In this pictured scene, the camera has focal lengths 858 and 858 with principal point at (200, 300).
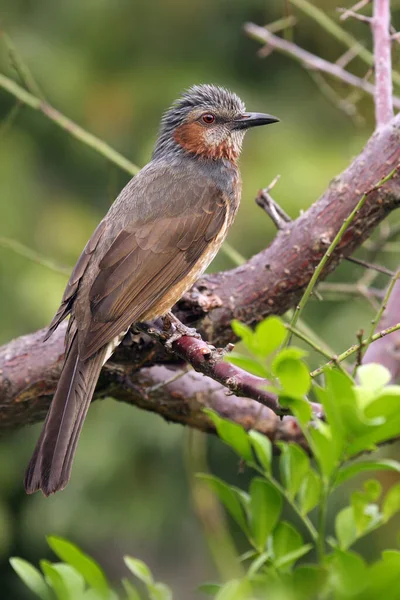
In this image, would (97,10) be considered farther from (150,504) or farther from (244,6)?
(150,504)

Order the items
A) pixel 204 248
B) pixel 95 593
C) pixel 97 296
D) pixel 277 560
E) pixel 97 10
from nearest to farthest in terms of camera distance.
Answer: pixel 95 593 < pixel 277 560 < pixel 97 296 < pixel 204 248 < pixel 97 10

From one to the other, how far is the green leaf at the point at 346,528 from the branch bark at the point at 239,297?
1.77m

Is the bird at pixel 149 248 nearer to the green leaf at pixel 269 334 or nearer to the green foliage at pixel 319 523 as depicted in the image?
the green foliage at pixel 319 523

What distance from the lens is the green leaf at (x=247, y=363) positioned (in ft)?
4.09

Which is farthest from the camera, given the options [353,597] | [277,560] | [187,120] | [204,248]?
[187,120]

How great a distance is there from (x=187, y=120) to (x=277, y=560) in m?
2.96

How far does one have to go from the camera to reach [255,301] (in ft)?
10.8

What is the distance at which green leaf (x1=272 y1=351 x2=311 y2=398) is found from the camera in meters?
1.21

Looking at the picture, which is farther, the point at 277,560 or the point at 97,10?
the point at 97,10

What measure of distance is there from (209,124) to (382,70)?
89cm

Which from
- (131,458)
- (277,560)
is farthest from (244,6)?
(277,560)

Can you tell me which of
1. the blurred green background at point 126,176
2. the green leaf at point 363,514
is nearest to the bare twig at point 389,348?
the blurred green background at point 126,176

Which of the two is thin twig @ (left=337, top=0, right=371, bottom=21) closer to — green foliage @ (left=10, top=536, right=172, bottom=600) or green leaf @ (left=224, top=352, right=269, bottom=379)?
green leaf @ (left=224, top=352, right=269, bottom=379)

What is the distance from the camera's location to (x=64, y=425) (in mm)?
2828
